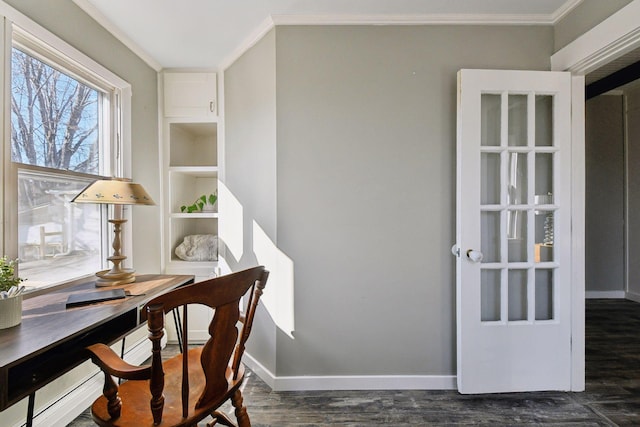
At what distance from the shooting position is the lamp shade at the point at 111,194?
1.62 metres

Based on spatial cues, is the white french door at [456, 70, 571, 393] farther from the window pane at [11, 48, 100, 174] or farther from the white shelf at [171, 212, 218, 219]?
the window pane at [11, 48, 100, 174]

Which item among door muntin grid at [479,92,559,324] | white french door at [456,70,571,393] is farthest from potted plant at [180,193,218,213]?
door muntin grid at [479,92,559,324]

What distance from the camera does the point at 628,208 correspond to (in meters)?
4.01

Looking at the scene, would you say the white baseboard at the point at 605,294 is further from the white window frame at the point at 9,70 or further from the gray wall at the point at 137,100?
the white window frame at the point at 9,70

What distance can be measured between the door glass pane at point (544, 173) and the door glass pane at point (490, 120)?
0.32m

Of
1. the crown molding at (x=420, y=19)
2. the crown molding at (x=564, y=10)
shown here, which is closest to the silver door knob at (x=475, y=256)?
the crown molding at (x=420, y=19)

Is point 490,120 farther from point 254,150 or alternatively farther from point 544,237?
point 254,150

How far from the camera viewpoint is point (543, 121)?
1990 millimetres

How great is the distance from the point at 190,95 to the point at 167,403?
7.65ft

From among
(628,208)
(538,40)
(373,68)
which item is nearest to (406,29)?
(373,68)

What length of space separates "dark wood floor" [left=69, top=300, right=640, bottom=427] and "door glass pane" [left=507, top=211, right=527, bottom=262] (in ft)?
2.89

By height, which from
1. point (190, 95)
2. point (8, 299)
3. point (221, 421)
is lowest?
point (221, 421)

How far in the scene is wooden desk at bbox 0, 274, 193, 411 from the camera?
92 cm

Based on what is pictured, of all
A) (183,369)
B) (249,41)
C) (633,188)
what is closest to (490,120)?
(249,41)
